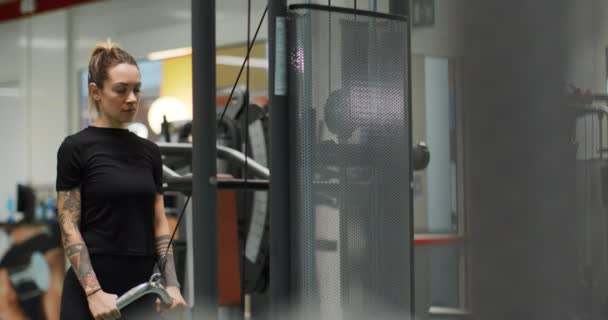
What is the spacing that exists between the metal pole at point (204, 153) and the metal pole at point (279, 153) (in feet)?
1.51

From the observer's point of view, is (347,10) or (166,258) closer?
(166,258)

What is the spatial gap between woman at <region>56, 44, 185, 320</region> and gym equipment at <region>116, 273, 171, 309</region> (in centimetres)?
2

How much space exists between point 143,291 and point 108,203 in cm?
20

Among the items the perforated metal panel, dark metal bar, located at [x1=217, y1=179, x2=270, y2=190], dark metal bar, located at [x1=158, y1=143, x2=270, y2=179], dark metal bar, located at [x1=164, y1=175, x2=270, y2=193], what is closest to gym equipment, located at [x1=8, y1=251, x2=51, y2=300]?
dark metal bar, located at [x1=158, y1=143, x2=270, y2=179]

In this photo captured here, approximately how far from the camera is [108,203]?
1920 mm

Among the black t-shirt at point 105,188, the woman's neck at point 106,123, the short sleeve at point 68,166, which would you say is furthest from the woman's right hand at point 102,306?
the woman's neck at point 106,123

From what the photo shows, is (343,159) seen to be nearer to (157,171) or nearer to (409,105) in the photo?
(409,105)

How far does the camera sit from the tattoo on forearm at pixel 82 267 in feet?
6.14

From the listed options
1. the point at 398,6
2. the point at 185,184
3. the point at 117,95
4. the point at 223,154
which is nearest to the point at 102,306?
the point at 117,95

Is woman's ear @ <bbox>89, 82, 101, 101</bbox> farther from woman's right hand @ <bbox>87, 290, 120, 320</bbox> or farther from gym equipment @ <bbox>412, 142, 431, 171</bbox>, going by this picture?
gym equipment @ <bbox>412, 142, 431, 171</bbox>

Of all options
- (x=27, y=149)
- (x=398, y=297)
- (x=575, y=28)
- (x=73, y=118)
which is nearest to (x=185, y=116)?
(x=73, y=118)

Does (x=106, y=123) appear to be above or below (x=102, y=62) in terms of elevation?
below

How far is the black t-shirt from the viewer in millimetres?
1912

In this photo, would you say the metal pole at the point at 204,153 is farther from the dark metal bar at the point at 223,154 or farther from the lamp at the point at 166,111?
the lamp at the point at 166,111
